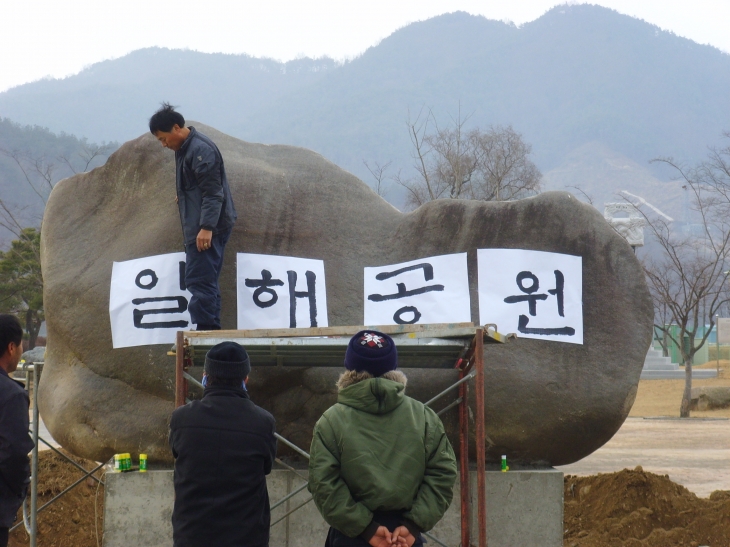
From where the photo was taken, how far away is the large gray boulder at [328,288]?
18.6 ft

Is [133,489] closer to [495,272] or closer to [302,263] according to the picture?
[302,263]

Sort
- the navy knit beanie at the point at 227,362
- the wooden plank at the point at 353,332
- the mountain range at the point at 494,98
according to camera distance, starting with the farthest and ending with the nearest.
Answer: the mountain range at the point at 494,98, the wooden plank at the point at 353,332, the navy knit beanie at the point at 227,362

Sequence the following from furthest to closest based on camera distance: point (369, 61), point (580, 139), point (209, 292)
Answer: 1. point (369, 61)
2. point (580, 139)
3. point (209, 292)

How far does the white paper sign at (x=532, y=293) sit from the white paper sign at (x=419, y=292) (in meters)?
0.17

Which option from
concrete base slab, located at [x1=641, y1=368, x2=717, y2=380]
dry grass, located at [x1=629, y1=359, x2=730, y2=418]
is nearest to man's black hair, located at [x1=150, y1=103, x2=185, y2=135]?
dry grass, located at [x1=629, y1=359, x2=730, y2=418]

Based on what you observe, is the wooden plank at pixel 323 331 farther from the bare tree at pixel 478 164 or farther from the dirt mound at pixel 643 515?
the bare tree at pixel 478 164

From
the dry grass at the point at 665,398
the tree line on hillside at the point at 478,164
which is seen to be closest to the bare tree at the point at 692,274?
the dry grass at the point at 665,398

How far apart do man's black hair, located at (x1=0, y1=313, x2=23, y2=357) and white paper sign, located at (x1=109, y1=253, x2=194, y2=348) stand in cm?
189

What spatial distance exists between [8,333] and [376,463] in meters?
1.93

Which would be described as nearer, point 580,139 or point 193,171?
point 193,171

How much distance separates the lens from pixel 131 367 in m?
5.76

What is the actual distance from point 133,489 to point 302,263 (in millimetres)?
1992

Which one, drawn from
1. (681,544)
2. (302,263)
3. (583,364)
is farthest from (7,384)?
(681,544)

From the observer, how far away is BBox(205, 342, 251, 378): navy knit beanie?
3.41m
